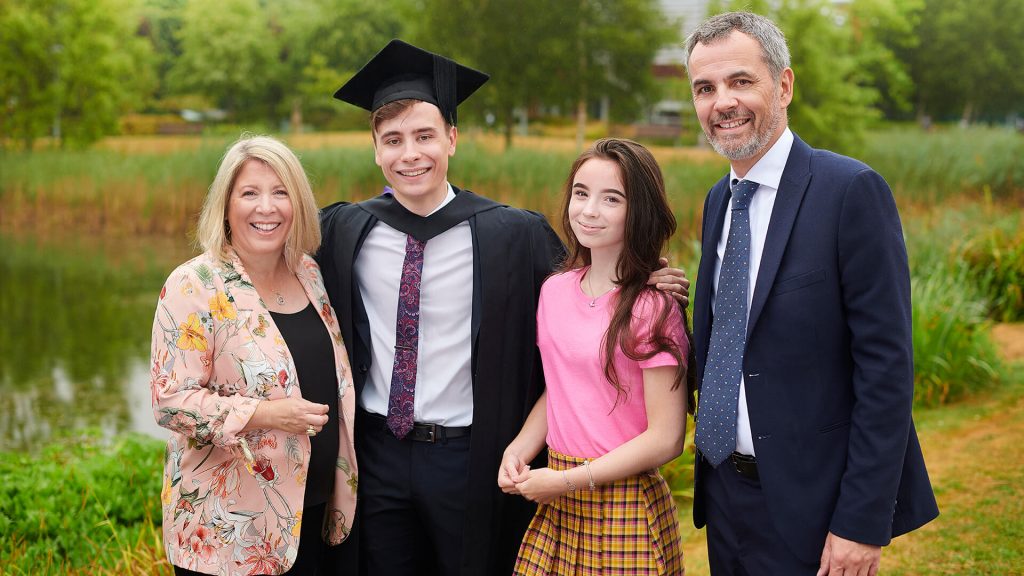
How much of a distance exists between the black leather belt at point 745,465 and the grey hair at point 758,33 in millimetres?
914

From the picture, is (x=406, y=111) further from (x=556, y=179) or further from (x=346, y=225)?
(x=556, y=179)

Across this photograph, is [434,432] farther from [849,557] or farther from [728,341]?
[849,557]

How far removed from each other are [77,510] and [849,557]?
12.8 feet

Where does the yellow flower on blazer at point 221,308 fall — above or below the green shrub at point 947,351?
above

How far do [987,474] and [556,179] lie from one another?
1006 centimetres

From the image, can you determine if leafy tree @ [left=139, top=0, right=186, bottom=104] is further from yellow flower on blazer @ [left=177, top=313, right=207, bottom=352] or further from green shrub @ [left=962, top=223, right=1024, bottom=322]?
yellow flower on blazer @ [left=177, top=313, right=207, bottom=352]

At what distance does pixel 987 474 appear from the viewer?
481 centimetres

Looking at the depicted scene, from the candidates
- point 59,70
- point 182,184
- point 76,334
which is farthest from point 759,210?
point 59,70

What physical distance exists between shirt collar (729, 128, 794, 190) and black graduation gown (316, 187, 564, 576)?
0.88 meters

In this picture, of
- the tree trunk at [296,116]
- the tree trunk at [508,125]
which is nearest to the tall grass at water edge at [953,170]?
the tree trunk at [508,125]

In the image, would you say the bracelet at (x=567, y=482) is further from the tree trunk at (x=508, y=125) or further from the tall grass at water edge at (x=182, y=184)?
the tree trunk at (x=508, y=125)

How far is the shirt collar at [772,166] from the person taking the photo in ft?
6.97

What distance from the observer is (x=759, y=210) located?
84.7 inches

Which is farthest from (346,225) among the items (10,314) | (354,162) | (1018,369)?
(354,162)
